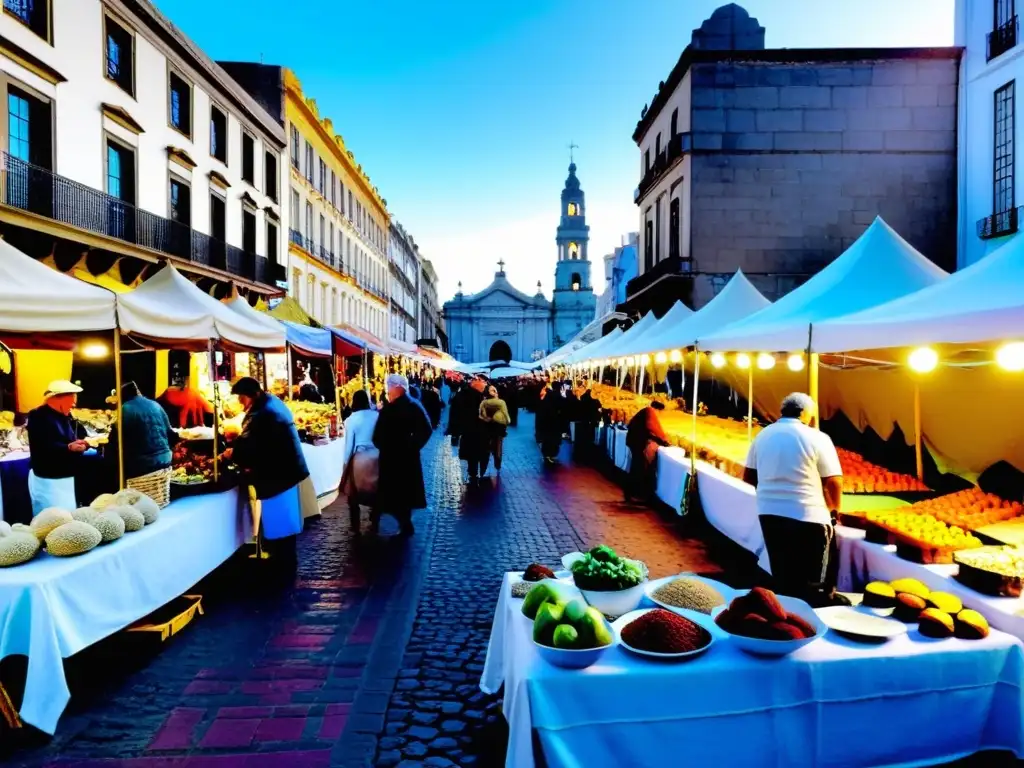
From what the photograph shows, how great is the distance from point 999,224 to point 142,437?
68.5 ft

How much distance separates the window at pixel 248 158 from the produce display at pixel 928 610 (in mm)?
23731

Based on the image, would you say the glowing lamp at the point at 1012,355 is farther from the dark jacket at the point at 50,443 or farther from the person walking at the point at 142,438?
the dark jacket at the point at 50,443

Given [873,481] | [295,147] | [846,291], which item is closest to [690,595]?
[873,481]

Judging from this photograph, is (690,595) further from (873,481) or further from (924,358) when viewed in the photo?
(873,481)

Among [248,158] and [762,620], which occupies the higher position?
[248,158]

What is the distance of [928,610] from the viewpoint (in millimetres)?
3074

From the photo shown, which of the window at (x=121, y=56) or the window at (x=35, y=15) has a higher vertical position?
the window at (x=121, y=56)

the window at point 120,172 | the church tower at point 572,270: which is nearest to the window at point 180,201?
the window at point 120,172

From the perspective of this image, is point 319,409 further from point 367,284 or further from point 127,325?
point 367,284

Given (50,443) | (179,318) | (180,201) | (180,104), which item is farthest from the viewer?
(180,104)

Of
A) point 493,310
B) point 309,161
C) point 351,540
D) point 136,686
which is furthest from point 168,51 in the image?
point 493,310

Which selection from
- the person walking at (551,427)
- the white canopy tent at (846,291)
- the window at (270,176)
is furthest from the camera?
the window at (270,176)

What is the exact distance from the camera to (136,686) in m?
4.05

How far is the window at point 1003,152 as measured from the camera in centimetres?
1847
